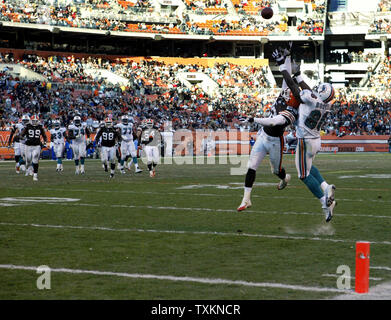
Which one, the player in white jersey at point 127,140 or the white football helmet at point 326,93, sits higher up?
the white football helmet at point 326,93

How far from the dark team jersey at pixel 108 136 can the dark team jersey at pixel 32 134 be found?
1.99 metres

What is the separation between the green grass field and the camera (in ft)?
18.3

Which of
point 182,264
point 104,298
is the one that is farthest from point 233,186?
point 104,298

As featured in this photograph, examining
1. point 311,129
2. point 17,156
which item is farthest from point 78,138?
point 311,129

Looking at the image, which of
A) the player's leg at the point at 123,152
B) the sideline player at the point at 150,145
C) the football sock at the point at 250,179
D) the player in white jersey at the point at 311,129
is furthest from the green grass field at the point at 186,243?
the player's leg at the point at 123,152

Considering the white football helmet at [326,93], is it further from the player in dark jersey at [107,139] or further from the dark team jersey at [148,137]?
the player in dark jersey at [107,139]

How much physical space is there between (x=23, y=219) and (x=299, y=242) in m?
4.17

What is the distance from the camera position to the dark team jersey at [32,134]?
63.5 ft

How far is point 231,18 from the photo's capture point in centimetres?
5862

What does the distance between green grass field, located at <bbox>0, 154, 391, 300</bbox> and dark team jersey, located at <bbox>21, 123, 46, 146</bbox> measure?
4.92 meters

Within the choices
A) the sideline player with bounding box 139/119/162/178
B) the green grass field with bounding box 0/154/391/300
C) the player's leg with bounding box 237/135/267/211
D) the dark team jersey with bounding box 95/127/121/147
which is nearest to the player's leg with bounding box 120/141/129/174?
the sideline player with bounding box 139/119/162/178

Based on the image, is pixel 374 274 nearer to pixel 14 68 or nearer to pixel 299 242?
pixel 299 242

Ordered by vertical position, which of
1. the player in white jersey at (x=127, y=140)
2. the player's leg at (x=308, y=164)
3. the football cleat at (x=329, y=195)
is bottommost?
the player in white jersey at (x=127, y=140)

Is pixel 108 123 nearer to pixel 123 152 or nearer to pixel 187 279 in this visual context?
pixel 123 152
